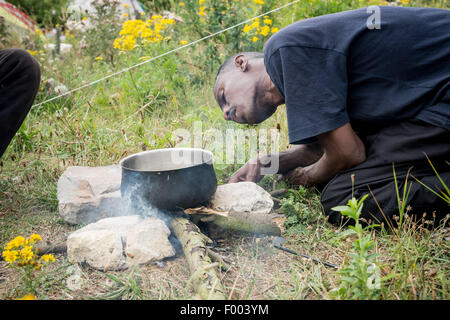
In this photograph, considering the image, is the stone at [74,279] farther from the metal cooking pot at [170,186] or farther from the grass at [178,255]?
the metal cooking pot at [170,186]

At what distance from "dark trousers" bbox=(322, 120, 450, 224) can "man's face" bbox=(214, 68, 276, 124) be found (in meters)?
0.64

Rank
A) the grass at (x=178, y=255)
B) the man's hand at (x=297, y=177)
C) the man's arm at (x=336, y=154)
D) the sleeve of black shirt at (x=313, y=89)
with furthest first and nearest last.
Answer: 1. the man's hand at (x=297, y=177)
2. the man's arm at (x=336, y=154)
3. the sleeve of black shirt at (x=313, y=89)
4. the grass at (x=178, y=255)

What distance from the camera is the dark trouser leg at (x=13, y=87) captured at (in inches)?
95.7

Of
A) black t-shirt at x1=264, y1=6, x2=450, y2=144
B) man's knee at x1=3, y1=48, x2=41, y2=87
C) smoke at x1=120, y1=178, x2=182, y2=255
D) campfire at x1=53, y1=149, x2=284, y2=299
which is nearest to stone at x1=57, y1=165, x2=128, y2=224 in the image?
campfire at x1=53, y1=149, x2=284, y2=299

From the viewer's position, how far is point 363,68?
2010mm

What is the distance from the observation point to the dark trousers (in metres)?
2.02

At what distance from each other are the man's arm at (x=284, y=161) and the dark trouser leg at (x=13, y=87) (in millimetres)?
1526

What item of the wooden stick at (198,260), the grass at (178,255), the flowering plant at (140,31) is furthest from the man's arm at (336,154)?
the flowering plant at (140,31)

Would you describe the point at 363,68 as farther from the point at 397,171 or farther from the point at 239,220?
the point at 239,220

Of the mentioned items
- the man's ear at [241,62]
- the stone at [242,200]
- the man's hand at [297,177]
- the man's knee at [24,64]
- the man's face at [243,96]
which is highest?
the man's knee at [24,64]

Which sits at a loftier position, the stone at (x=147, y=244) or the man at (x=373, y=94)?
the man at (x=373, y=94)

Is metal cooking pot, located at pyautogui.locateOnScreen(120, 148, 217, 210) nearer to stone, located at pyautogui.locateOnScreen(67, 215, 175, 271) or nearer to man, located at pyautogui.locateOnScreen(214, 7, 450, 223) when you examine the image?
stone, located at pyautogui.locateOnScreen(67, 215, 175, 271)

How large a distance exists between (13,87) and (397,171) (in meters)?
2.47

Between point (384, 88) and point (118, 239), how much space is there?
1.61 m
